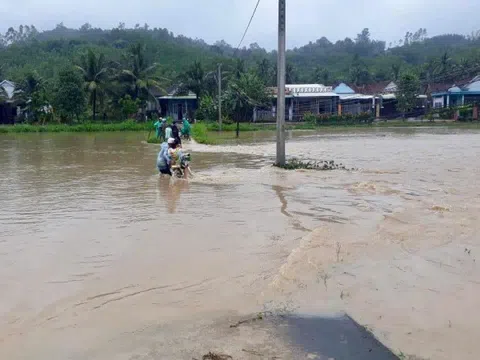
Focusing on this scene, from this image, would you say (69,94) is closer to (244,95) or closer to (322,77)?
(244,95)

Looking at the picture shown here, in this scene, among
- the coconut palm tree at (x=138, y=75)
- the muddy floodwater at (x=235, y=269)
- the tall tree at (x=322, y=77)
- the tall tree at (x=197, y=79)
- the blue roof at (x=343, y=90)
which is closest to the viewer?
the muddy floodwater at (x=235, y=269)

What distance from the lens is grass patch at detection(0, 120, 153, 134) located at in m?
46.3

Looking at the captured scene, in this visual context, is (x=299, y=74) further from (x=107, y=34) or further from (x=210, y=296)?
(x=210, y=296)

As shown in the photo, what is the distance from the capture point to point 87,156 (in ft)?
77.8

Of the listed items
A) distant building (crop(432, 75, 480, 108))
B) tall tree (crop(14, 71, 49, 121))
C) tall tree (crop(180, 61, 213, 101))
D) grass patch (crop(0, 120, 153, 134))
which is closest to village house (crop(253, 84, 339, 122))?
tall tree (crop(180, 61, 213, 101))

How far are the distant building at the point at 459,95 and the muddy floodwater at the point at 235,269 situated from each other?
52.3 metres

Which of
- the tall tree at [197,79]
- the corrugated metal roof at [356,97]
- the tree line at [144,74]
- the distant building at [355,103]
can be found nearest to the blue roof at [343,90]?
the distant building at [355,103]

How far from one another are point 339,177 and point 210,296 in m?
10.5

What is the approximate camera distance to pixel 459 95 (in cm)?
6262

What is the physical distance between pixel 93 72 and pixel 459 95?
133ft

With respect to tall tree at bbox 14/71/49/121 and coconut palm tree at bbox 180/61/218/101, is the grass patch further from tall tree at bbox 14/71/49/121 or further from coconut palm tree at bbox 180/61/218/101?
coconut palm tree at bbox 180/61/218/101

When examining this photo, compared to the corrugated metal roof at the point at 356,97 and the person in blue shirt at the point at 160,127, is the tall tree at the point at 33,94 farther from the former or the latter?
the corrugated metal roof at the point at 356,97

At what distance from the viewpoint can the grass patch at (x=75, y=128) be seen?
46312 millimetres

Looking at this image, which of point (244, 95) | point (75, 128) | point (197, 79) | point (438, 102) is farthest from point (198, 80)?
point (438, 102)
